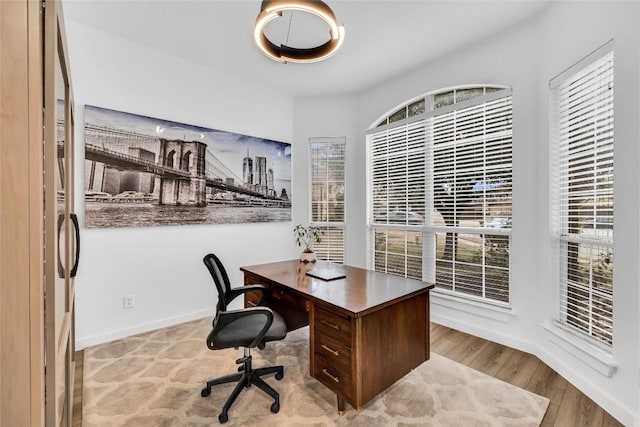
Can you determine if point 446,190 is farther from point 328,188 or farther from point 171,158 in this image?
point 171,158

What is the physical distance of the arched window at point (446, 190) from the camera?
2953 millimetres

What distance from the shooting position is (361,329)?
5.74 feet

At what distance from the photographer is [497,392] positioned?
212 cm

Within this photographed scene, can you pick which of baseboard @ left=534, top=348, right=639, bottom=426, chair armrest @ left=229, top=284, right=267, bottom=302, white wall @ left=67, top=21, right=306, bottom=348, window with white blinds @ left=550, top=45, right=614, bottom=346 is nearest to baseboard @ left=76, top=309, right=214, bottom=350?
white wall @ left=67, top=21, right=306, bottom=348

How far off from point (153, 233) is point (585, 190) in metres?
3.80

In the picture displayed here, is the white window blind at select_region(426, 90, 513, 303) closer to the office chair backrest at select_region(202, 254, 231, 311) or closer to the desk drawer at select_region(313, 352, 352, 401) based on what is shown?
the desk drawer at select_region(313, 352, 352, 401)

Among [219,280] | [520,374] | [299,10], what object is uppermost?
[299,10]

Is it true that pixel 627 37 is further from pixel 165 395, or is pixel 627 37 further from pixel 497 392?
pixel 165 395

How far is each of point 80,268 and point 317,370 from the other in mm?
2336

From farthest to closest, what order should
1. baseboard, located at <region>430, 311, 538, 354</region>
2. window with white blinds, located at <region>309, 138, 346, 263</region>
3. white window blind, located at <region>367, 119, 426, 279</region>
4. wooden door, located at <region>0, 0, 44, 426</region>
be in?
window with white blinds, located at <region>309, 138, 346, 263</region>, white window blind, located at <region>367, 119, 426, 279</region>, baseboard, located at <region>430, 311, 538, 354</region>, wooden door, located at <region>0, 0, 44, 426</region>

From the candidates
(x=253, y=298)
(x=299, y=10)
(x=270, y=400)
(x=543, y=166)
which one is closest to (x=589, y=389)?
(x=543, y=166)

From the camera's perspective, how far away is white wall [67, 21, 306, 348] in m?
2.77

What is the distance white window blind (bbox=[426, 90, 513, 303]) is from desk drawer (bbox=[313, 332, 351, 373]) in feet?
6.40

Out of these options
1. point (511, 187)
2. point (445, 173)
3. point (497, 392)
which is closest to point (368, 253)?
point (445, 173)
